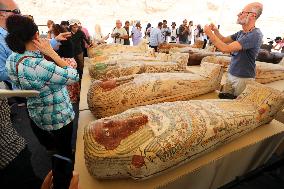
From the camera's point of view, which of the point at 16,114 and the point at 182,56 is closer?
the point at 182,56

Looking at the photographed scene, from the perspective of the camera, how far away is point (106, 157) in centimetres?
96

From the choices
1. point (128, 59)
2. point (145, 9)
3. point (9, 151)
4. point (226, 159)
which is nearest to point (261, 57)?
point (128, 59)

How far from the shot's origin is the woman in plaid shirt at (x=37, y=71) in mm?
1260

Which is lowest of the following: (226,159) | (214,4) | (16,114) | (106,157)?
(16,114)

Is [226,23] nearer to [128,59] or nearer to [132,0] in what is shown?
[132,0]

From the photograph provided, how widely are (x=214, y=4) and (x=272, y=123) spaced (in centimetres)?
2346

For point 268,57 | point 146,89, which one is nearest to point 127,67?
point 146,89

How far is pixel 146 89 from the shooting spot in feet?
5.16

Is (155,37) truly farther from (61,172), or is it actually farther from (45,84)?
(61,172)

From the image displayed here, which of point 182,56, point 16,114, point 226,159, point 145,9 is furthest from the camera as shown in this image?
point 145,9

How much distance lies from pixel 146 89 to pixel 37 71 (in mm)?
687

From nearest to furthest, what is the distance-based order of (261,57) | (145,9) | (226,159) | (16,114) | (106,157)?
(106,157)
(226,159)
(16,114)
(261,57)
(145,9)

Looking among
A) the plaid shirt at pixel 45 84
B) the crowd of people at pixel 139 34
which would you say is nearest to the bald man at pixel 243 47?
the plaid shirt at pixel 45 84

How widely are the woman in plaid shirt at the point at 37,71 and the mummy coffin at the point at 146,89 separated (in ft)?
0.69
